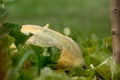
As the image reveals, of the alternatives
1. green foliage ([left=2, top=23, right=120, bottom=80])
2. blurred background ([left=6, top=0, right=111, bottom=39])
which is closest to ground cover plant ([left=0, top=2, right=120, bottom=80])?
green foliage ([left=2, top=23, right=120, bottom=80])

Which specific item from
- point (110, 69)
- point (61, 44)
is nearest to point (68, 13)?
point (61, 44)

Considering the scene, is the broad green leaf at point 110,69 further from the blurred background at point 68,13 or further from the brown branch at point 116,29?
the blurred background at point 68,13

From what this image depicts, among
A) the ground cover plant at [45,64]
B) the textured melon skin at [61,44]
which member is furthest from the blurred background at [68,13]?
the ground cover plant at [45,64]

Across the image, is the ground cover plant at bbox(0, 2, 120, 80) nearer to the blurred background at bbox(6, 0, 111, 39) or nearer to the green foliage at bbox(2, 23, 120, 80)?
the green foliage at bbox(2, 23, 120, 80)

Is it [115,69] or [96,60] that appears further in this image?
[96,60]

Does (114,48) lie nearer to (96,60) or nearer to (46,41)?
(96,60)

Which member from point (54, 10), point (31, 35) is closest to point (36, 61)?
point (31, 35)
